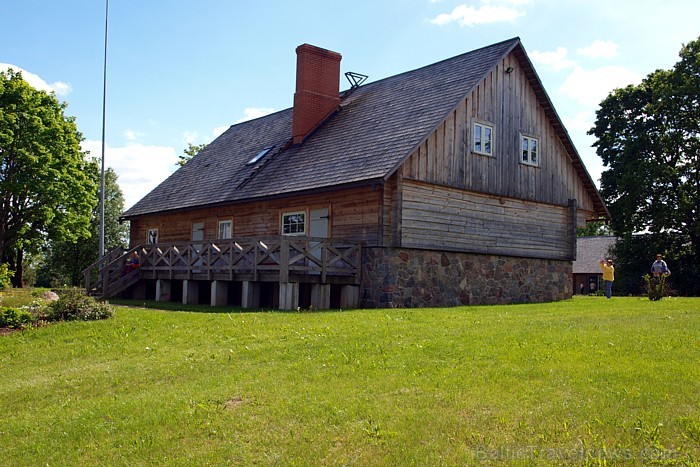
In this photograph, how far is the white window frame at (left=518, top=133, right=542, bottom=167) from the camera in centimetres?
2295

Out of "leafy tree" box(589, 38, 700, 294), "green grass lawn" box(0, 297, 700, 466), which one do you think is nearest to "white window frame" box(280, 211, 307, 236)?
"green grass lawn" box(0, 297, 700, 466)

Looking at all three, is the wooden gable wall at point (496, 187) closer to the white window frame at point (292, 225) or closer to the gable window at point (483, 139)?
the gable window at point (483, 139)

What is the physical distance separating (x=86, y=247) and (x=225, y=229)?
105 ft

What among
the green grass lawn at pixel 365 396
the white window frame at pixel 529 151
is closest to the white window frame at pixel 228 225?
the white window frame at pixel 529 151

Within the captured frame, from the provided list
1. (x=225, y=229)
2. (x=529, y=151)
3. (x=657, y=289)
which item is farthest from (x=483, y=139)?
(x=225, y=229)

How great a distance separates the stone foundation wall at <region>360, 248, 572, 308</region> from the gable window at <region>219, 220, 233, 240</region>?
24.7ft

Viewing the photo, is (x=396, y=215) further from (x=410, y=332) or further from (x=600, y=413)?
(x=600, y=413)

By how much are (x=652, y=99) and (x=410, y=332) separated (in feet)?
106

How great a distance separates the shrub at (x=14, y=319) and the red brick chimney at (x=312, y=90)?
12609mm

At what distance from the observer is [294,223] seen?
22375 mm

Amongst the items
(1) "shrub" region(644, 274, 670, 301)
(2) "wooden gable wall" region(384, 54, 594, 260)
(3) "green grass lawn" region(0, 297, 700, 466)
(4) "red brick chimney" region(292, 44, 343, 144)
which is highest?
(4) "red brick chimney" region(292, 44, 343, 144)

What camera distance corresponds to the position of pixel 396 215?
63.4ft

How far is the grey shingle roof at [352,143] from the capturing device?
2009cm

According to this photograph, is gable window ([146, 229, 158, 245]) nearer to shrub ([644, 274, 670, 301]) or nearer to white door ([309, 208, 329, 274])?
white door ([309, 208, 329, 274])
